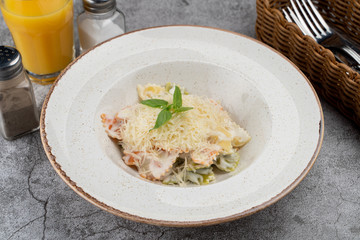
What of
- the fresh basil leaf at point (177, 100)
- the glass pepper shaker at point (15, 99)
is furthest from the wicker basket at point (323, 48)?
the glass pepper shaker at point (15, 99)

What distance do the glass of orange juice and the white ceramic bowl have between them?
0.99ft

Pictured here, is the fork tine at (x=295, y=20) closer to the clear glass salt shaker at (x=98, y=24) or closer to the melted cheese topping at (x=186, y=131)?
the melted cheese topping at (x=186, y=131)

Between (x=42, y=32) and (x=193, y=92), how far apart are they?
2.64ft

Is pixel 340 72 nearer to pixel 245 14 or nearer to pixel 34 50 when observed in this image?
pixel 245 14

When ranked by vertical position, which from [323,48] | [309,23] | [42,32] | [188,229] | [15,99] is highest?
[323,48]

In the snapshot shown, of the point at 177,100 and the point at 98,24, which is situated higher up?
the point at 177,100

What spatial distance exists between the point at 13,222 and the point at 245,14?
6.08 ft

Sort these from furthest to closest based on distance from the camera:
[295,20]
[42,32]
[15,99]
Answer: [295,20]
[42,32]
[15,99]

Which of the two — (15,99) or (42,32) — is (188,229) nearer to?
(15,99)

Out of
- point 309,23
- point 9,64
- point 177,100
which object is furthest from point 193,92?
point 9,64

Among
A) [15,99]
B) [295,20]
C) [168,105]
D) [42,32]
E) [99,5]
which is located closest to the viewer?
[168,105]

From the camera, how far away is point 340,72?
2146mm

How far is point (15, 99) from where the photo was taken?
2115 millimetres

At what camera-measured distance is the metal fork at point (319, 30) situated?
94.3 inches
